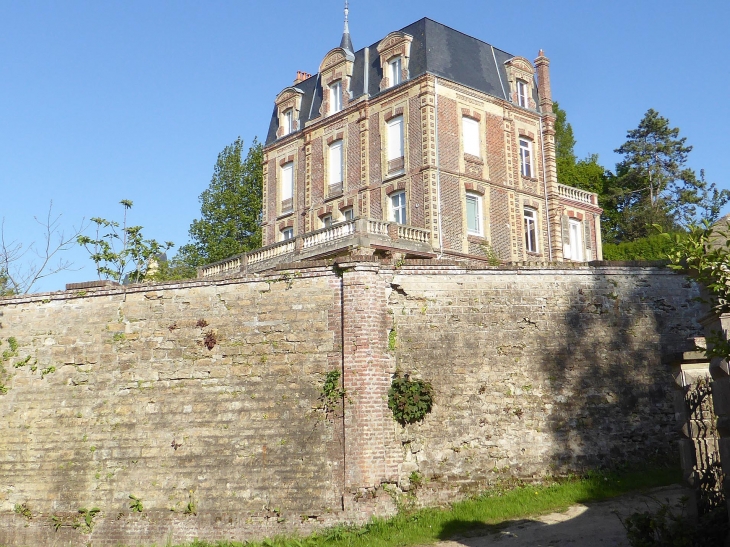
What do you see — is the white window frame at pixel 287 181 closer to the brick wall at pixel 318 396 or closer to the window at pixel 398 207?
the window at pixel 398 207

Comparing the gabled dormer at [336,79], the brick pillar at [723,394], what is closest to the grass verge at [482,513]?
the brick pillar at [723,394]

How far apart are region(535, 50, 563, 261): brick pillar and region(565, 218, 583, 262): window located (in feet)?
6.70

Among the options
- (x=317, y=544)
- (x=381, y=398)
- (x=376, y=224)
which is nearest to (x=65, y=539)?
(x=317, y=544)

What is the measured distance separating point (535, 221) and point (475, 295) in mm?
18934

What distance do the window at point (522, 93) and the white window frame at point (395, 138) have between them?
6031 millimetres

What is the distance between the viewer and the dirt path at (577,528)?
10.8 m

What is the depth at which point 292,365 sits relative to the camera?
45.2 feet

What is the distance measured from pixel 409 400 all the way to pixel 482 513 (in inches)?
90.2

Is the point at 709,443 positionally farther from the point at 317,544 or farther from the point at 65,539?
the point at 65,539

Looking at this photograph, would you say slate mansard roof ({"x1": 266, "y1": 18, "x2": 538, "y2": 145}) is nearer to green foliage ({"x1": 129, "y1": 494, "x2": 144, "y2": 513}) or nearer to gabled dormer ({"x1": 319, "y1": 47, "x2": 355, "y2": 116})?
gabled dormer ({"x1": 319, "y1": 47, "x2": 355, "y2": 116})

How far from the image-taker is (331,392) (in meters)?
13.4

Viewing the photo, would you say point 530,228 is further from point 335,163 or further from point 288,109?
point 288,109

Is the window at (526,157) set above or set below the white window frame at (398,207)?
above

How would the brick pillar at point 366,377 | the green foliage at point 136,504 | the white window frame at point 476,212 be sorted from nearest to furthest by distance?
1. the brick pillar at point 366,377
2. the green foliage at point 136,504
3. the white window frame at point 476,212
